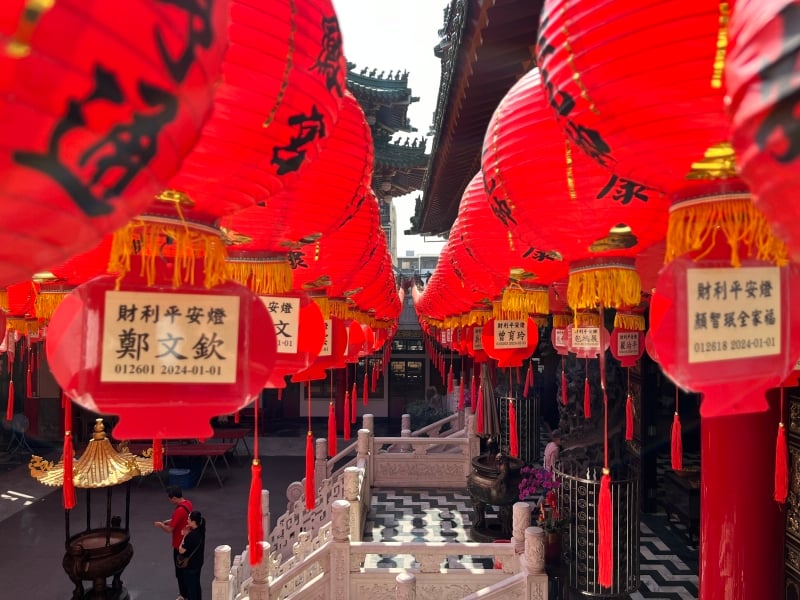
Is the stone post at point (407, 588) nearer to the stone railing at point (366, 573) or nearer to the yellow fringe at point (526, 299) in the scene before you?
the stone railing at point (366, 573)

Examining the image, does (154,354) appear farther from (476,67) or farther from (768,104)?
(476,67)

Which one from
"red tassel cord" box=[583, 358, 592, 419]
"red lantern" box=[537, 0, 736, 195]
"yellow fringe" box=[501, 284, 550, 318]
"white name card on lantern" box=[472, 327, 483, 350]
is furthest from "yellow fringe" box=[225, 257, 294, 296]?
"white name card on lantern" box=[472, 327, 483, 350]

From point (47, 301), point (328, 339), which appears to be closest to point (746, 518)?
point (328, 339)

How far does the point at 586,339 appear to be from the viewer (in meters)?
4.04

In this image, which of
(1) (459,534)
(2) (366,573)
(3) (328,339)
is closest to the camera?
(3) (328,339)

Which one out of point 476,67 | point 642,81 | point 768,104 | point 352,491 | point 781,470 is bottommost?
point 352,491

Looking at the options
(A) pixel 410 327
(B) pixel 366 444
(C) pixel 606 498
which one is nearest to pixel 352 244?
(C) pixel 606 498

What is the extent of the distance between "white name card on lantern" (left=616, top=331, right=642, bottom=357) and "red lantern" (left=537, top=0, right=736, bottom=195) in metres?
4.31

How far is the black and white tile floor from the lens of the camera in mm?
5930

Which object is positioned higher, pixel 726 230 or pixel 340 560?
pixel 726 230

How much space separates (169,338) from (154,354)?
0.15 feet

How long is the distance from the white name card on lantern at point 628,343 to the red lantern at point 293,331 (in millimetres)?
Answer: 3678

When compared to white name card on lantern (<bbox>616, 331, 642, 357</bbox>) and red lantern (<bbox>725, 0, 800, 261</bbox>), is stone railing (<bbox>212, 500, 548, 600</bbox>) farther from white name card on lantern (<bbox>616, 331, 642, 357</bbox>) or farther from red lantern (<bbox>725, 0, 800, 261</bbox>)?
red lantern (<bbox>725, 0, 800, 261</bbox>)

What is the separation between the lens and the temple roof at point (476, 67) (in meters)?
2.99
